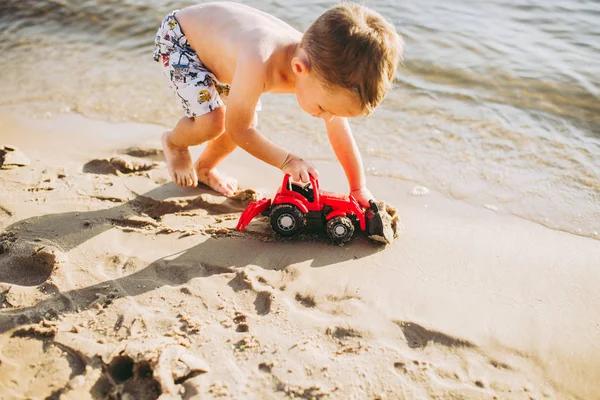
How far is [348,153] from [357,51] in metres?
0.88

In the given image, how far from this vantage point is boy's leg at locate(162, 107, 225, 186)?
9.62ft

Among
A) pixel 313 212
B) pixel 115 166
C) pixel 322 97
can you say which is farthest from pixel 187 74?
pixel 313 212

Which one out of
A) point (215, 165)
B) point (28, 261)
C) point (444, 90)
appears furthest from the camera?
point (444, 90)

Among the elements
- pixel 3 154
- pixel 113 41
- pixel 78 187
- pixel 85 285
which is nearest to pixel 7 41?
pixel 113 41

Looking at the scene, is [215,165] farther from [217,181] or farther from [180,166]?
[180,166]

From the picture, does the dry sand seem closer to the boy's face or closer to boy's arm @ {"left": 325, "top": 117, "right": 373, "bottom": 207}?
boy's arm @ {"left": 325, "top": 117, "right": 373, "bottom": 207}

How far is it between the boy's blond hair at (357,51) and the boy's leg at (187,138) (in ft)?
2.96

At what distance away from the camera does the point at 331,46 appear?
2145 mm

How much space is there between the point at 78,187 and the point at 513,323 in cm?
250

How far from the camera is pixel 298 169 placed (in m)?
2.48

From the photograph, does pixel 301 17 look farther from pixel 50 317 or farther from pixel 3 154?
pixel 50 317

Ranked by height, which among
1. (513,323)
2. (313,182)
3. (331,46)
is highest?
(331,46)

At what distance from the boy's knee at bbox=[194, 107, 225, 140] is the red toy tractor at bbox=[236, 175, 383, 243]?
60cm

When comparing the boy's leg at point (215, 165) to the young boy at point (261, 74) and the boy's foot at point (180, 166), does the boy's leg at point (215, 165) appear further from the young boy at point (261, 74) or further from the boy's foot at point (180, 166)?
the boy's foot at point (180, 166)
